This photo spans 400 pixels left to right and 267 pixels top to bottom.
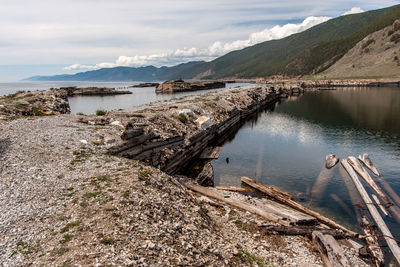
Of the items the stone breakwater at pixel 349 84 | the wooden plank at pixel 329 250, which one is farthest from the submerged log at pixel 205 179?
the stone breakwater at pixel 349 84

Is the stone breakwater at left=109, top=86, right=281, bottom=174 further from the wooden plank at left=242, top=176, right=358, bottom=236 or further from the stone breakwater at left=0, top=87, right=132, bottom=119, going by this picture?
the stone breakwater at left=0, top=87, right=132, bottom=119

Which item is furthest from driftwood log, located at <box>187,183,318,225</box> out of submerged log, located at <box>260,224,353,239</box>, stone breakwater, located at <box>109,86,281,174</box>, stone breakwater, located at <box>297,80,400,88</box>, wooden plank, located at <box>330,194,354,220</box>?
stone breakwater, located at <box>297,80,400,88</box>

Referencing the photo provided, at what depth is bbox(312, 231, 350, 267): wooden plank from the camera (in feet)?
37.9

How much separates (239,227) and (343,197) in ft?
40.4

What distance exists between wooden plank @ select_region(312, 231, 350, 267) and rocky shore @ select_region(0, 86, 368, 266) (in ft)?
1.53

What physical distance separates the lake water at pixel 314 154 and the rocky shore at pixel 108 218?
25.2 ft

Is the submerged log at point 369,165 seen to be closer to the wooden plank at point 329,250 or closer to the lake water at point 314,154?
the lake water at point 314,154

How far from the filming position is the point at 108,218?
10680 millimetres

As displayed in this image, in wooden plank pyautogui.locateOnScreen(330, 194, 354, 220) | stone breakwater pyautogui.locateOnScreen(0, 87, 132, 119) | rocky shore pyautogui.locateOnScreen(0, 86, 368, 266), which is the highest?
stone breakwater pyautogui.locateOnScreen(0, 87, 132, 119)

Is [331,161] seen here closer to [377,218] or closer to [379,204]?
[379,204]

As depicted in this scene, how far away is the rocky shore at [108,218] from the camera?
29.7ft

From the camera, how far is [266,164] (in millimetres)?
29703

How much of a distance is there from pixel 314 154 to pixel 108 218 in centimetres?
3033

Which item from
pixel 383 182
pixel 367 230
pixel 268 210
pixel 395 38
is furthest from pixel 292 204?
pixel 395 38
